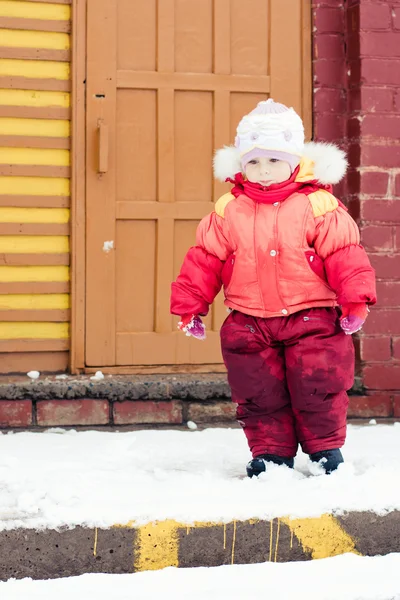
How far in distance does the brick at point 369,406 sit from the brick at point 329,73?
5.75ft

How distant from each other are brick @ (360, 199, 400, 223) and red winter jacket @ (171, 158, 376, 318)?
1557 millimetres

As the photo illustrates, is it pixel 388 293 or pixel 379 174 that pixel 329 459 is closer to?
pixel 388 293

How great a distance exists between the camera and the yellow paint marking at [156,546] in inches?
109

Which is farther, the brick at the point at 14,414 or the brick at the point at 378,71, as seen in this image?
the brick at the point at 378,71

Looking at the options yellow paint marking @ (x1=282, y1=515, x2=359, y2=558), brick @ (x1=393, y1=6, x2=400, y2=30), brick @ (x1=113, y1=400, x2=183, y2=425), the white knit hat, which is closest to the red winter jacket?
the white knit hat

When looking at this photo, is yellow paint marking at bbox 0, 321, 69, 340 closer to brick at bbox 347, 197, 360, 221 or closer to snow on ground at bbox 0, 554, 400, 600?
brick at bbox 347, 197, 360, 221

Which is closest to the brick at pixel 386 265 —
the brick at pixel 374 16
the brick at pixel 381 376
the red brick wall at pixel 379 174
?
the red brick wall at pixel 379 174

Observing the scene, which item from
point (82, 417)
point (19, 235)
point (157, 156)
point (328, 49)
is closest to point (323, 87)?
point (328, 49)

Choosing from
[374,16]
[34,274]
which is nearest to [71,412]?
[34,274]

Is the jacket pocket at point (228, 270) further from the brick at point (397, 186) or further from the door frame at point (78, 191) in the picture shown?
the brick at point (397, 186)

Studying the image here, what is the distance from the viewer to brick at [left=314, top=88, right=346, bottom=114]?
16.7 feet

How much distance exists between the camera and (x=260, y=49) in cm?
510

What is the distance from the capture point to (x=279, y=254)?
10.9 feet

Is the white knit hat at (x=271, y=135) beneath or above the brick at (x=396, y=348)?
→ above
